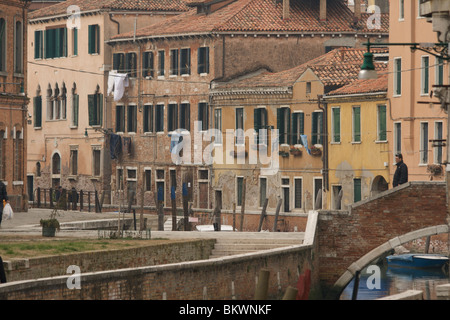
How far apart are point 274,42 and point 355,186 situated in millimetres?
8451

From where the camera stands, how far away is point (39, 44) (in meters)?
65.9

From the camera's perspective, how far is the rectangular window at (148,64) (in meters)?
59.7

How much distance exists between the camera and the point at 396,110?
46406 millimetres

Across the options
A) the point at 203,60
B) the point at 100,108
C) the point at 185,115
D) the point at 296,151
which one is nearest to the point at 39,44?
the point at 100,108

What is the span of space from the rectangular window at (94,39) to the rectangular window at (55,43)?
1.92 m

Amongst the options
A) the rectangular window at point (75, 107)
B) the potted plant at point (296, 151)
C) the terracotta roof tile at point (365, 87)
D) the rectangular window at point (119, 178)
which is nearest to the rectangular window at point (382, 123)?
the terracotta roof tile at point (365, 87)

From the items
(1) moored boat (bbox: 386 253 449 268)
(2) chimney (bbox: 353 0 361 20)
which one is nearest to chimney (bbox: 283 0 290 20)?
(2) chimney (bbox: 353 0 361 20)

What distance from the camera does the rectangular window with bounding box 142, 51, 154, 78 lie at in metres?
59.7

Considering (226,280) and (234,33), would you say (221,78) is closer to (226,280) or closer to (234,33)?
(234,33)

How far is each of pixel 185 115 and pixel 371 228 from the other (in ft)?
78.5

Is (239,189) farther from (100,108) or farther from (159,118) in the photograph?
(100,108)

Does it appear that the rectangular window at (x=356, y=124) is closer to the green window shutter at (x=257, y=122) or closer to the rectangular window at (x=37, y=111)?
the green window shutter at (x=257, y=122)

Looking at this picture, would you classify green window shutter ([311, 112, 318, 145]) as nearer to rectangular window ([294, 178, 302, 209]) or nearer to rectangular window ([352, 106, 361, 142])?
rectangular window ([294, 178, 302, 209])
